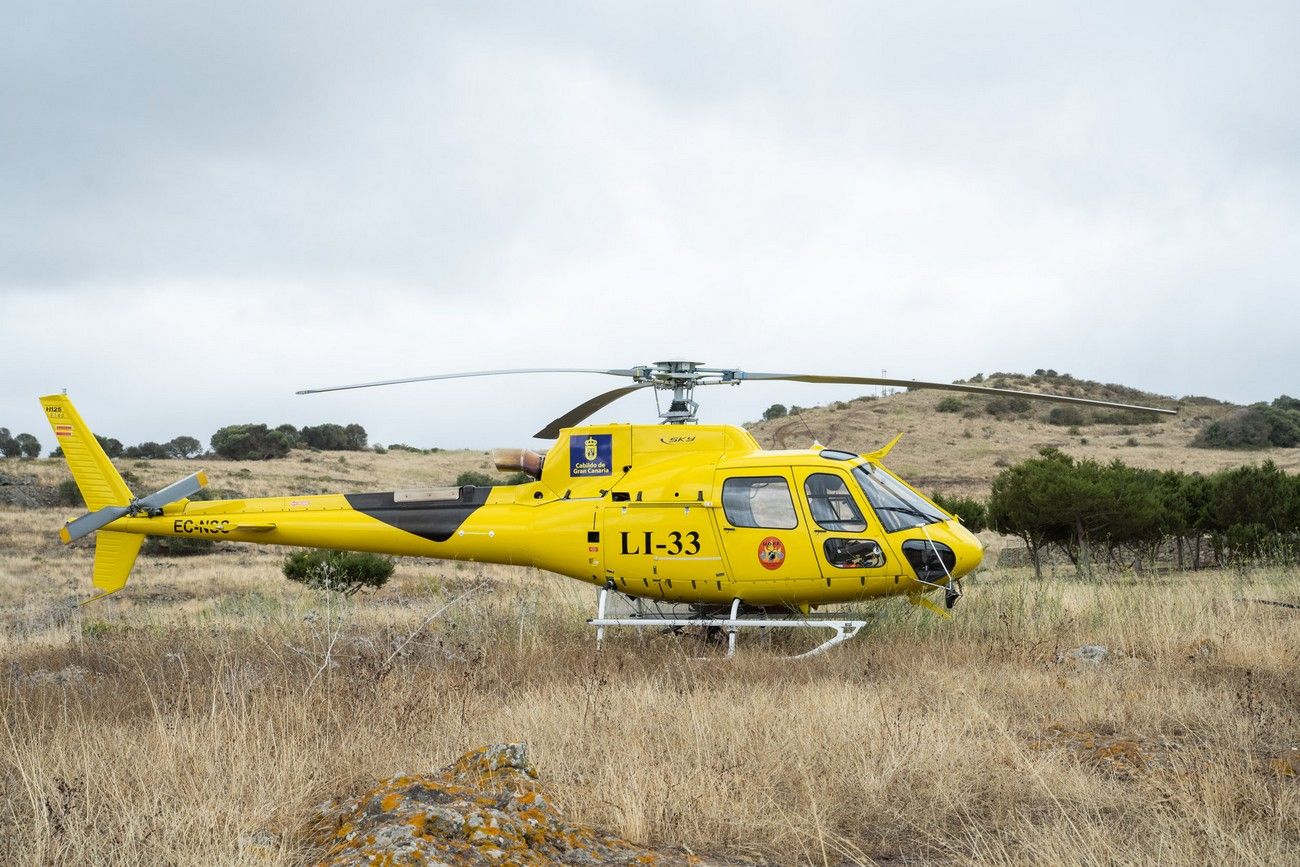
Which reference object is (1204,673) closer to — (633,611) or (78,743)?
(633,611)

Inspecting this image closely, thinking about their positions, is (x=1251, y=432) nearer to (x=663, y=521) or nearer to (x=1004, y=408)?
(x=1004, y=408)

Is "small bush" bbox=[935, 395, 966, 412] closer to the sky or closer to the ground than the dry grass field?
closer to the sky

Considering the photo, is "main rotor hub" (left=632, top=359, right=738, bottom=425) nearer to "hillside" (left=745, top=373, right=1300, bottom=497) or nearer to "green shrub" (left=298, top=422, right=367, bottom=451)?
"hillside" (left=745, top=373, right=1300, bottom=497)

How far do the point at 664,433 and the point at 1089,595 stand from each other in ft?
19.1

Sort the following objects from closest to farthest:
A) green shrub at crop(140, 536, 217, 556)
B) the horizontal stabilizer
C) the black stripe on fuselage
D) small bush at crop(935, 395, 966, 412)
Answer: the black stripe on fuselage, the horizontal stabilizer, green shrub at crop(140, 536, 217, 556), small bush at crop(935, 395, 966, 412)

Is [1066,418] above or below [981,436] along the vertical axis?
above

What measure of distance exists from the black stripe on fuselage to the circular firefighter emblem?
3.24 metres

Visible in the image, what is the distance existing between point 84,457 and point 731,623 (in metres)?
8.07

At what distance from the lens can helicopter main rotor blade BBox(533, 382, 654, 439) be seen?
427 inches

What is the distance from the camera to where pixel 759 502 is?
10.5m

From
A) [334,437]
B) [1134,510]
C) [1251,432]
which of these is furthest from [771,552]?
[334,437]

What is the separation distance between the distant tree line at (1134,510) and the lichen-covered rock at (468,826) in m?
21.9

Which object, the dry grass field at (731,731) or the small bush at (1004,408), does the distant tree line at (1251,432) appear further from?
the dry grass field at (731,731)

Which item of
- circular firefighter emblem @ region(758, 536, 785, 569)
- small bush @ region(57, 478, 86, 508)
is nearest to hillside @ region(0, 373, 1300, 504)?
small bush @ region(57, 478, 86, 508)
